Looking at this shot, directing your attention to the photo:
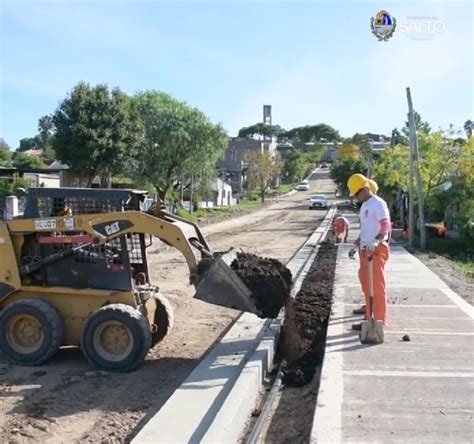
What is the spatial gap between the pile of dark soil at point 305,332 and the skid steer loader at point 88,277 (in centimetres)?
90

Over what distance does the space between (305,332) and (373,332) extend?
1549 mm

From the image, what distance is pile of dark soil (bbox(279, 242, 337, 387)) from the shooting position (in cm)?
762

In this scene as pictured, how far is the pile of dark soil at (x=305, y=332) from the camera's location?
25.0ft

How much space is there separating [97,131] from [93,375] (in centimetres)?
3040

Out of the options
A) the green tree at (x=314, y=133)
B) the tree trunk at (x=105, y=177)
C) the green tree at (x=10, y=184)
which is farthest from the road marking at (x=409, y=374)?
the green tree at (x=314, y=133)

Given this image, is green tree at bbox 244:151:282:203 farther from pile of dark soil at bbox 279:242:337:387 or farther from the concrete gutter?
the concrete gutter

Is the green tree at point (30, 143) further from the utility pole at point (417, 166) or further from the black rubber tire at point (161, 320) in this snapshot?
the black rubber tire at point (161, 320)

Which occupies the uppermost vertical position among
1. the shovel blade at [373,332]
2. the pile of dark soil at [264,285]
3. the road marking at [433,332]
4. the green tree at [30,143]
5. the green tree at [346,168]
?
the green tree at [30,143]

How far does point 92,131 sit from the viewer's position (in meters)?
36.3

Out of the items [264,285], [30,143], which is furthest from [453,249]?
[30,143]

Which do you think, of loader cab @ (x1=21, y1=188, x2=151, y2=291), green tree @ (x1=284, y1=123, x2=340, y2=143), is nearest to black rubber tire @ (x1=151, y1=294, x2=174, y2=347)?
loader cab @ (x1=21, y1=188, x2=151, y2=291)

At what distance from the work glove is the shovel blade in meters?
0.84

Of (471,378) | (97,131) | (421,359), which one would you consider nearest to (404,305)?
(421,359)

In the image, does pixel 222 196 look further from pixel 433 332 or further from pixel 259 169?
pixel 433 332
